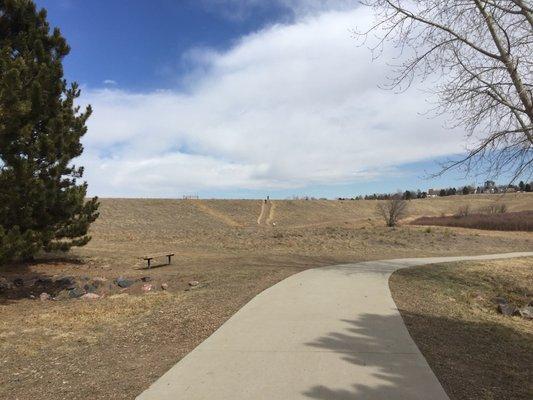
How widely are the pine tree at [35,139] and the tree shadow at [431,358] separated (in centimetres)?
Answer: 710

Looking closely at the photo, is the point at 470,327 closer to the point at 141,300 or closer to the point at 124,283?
the point at 141,300

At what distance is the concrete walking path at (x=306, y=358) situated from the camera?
4629mm

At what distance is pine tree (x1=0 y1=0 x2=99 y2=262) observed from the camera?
9.54 meters

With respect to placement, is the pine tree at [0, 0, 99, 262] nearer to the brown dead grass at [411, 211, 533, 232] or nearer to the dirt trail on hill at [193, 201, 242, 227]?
the brown dead grass at [411, 211, 533, 232]

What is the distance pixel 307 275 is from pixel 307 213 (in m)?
55.4

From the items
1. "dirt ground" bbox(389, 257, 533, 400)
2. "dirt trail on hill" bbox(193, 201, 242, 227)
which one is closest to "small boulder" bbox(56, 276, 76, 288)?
"dirt ground" bbox(389, 257, 533, 400)

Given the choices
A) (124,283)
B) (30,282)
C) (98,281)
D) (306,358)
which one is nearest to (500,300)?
(306,358)

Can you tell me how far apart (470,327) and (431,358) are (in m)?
2.43

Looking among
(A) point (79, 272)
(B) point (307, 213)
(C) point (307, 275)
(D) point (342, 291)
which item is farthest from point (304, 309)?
(B) point (307, 213)

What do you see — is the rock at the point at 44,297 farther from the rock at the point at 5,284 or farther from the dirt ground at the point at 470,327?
the dirt ground at the point at 470,327

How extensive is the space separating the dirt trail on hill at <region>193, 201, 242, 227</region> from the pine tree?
43.3m

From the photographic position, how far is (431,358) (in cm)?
587

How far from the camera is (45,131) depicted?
1383 cm

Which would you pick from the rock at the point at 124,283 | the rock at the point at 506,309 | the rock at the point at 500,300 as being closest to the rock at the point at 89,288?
the rock at the point at 124,283
